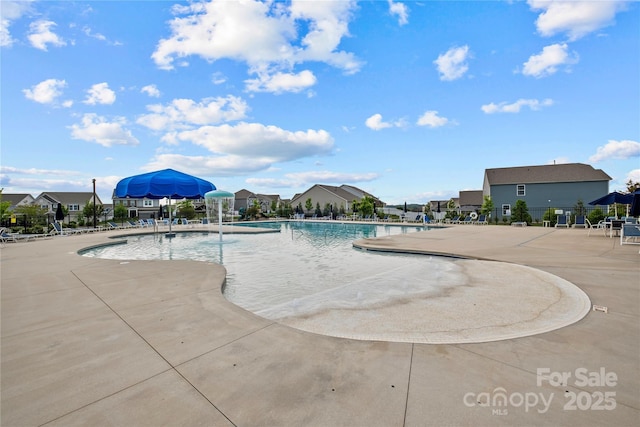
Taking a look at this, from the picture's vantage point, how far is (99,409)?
1793mm

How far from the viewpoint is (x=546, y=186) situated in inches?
1136

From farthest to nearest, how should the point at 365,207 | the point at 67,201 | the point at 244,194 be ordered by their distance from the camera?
the point at 244,194
the point at 67,201
the point at 365,207

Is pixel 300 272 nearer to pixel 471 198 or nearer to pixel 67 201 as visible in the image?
pixel 471 198

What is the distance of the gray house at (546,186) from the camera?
1082 inches

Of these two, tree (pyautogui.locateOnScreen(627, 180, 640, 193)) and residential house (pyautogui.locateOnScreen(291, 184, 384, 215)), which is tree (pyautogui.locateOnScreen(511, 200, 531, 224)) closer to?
tree (pyautogui.locateOnScreen(627, 180, 640, 193))

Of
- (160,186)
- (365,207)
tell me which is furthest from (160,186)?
(365,207)

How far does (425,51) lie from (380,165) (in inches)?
739

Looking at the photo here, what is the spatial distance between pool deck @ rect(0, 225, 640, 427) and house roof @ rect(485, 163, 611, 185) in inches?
1227

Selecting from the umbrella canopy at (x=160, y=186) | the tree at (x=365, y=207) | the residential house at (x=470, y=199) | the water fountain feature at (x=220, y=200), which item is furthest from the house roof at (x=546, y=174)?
the umbrella canopy at (x=160, y=186)

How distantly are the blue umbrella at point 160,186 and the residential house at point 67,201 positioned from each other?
1743 inches

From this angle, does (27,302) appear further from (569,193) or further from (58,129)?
(569,193)

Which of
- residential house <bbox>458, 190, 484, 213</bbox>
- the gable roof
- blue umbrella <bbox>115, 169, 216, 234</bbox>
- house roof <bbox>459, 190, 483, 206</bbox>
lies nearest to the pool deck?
blue umbrella <bbox>115, 169, 216, 234</bbox>

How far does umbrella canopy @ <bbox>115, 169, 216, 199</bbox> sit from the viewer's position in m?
10.9

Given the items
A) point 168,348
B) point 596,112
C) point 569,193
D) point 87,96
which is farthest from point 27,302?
point 569,193
